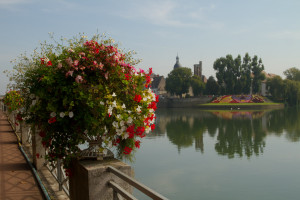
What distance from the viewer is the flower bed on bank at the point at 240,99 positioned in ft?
231

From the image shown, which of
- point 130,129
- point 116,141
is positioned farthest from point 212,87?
point 130,129

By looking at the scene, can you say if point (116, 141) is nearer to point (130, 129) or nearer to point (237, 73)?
point (130, 129)

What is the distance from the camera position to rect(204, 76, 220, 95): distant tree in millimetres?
74438

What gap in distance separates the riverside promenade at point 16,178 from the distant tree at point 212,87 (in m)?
69.0

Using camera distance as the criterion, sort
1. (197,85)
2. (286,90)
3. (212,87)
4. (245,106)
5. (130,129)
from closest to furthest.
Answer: (130,129)
(245,106)
(286,90)
(212,87)
(197,85)

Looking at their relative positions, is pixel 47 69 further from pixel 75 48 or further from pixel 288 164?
pixel 288 164

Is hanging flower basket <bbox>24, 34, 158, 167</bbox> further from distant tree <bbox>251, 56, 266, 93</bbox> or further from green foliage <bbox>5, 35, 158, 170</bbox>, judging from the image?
distant tree <bbox>251, 56, 266, 93</bbox>

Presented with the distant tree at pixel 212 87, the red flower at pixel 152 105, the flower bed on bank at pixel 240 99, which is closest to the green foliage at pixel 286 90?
the flower bed on bank at pixel 240 99

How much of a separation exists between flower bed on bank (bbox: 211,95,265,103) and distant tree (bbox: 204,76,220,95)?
8.20 ft

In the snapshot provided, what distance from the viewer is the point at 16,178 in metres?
5.82

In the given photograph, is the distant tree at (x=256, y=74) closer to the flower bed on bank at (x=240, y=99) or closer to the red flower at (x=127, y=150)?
the flower bed on bank at (x=240, y=99)

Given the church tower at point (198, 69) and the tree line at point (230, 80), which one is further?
the church tower at point (198, 69)

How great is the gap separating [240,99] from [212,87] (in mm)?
7773

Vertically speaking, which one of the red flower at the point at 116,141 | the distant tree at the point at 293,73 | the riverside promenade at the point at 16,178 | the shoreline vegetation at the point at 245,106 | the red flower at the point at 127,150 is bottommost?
the shoreline vegetation at the point at 245,106
